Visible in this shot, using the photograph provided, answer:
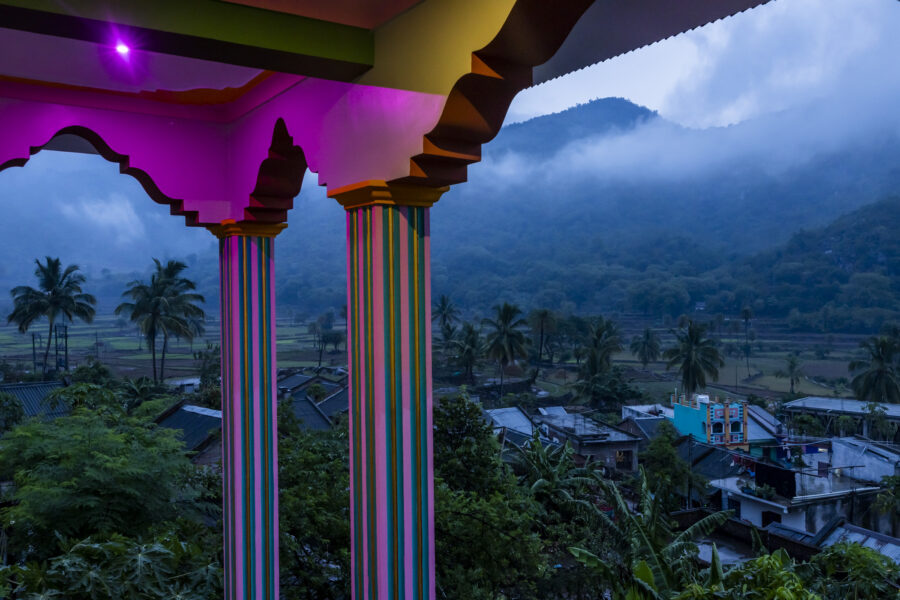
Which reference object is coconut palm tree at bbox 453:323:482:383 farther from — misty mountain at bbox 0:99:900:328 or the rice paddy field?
misty mountain at bbox 0:99:900:328

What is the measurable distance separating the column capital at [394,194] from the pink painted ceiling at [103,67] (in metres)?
0.73

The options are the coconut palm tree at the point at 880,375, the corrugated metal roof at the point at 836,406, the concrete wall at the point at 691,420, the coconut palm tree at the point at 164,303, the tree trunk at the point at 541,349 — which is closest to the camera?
the concrete wall at the point at 691,420

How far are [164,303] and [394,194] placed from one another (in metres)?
26.1

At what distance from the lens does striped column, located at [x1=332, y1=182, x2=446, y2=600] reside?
186cm

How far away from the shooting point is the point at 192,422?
623 inches

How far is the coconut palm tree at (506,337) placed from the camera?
98.9 ft

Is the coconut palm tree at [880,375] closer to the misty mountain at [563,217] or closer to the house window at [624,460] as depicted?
the house window at [624,460]

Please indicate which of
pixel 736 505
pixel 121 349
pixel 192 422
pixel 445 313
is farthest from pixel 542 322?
pixel 192 422

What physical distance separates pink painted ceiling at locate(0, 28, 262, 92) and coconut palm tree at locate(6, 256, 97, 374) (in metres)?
25.2

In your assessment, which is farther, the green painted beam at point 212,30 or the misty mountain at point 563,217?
the misty mountain at point 563,217

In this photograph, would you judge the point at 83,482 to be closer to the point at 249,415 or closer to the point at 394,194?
the point at 249,415

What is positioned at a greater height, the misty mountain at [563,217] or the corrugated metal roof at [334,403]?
the misty mountain at [563,217]

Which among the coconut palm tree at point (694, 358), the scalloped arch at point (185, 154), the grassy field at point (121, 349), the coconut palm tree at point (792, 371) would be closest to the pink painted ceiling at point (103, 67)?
the scalloped arch at point (185, 154)

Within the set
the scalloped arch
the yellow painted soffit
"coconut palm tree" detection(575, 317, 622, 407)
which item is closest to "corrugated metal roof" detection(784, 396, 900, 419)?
"coconut palm tree" detection(575, 317, 622, 407)
